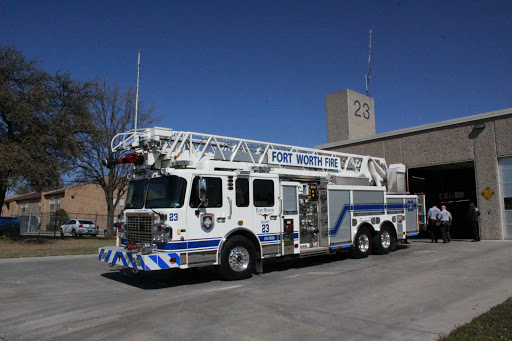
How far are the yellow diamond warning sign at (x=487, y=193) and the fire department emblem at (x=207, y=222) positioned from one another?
44.8 feet

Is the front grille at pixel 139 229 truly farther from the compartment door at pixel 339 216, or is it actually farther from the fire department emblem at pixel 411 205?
the fire department emblem at pixel 411 205

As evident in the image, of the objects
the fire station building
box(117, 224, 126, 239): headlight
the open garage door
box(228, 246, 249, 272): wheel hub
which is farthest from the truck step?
the open garage door

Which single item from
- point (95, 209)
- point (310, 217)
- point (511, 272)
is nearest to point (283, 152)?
point (310, 217)

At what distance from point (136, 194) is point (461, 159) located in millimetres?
14876

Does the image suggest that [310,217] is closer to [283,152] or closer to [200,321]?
[283,152]

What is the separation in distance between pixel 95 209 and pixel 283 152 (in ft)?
151

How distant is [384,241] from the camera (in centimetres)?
1385

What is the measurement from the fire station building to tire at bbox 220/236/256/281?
41.5 ft

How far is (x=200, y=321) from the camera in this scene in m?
6.04

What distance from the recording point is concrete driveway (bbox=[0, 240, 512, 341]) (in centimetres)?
559

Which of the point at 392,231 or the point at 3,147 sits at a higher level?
the point at 3,147

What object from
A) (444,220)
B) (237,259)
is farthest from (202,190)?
(444,220)

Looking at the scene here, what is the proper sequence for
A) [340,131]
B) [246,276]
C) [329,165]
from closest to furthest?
[246,276] < [329,165] < [340,131]

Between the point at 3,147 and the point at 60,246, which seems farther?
the point at 60,246
